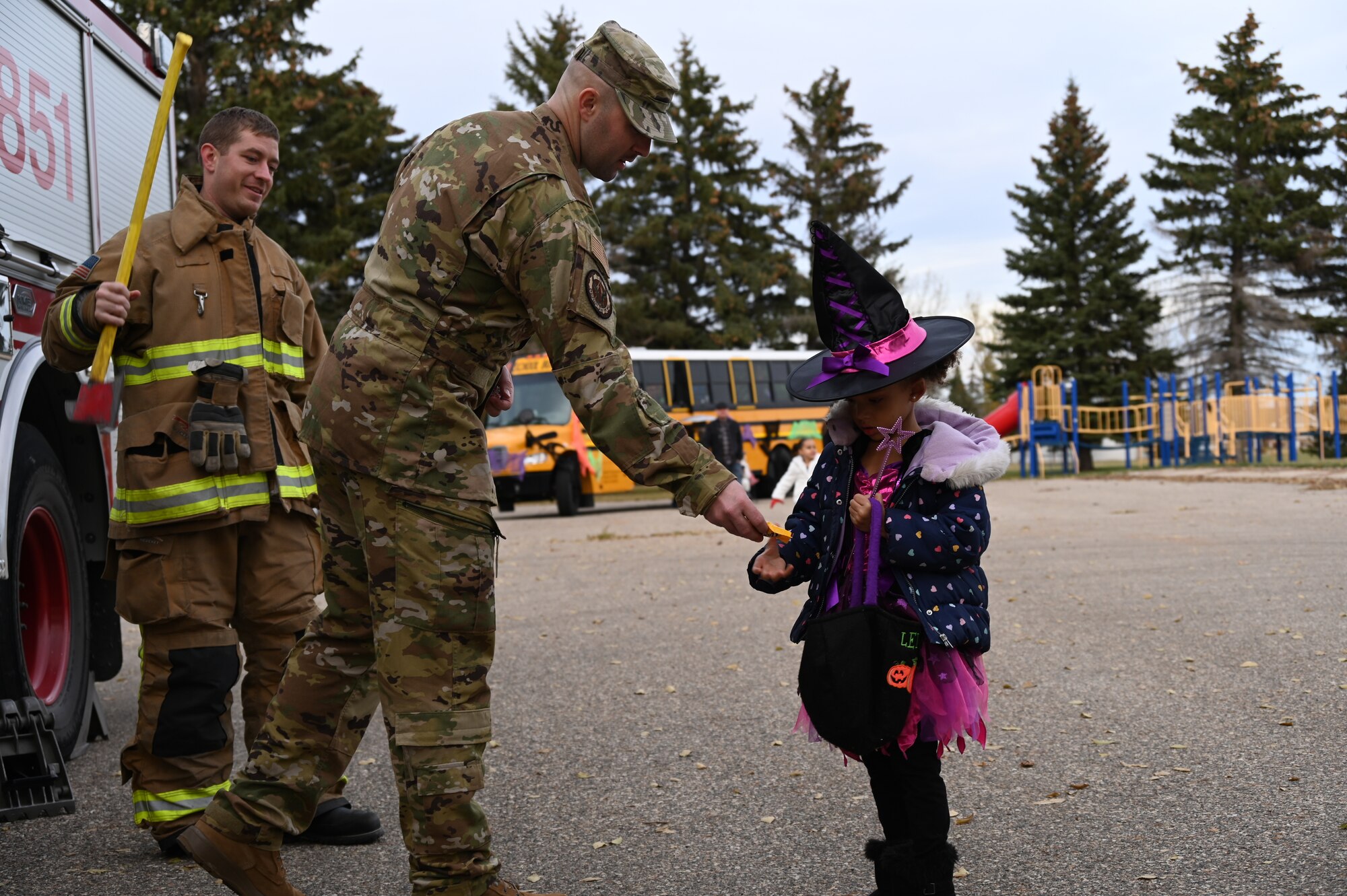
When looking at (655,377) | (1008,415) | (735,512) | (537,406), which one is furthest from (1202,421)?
(735,512)

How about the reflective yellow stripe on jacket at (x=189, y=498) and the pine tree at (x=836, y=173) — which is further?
the pine tree at (x=836, y=173)

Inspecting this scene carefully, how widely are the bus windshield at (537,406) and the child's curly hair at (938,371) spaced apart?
1881 centimetres

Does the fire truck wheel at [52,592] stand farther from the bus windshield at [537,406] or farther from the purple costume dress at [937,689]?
the bus windshield at [537,406]

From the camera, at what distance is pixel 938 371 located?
3.29 meters

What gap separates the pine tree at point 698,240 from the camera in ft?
133

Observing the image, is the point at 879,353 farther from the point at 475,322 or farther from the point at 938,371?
the point at 475,322

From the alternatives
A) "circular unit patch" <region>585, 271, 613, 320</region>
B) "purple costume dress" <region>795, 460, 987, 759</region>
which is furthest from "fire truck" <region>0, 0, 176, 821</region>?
"purple costume dress" <region>795, 460, 987, 759</region>

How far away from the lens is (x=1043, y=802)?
412 centimetres

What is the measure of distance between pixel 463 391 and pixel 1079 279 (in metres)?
45.9

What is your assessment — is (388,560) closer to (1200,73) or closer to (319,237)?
(319,237)

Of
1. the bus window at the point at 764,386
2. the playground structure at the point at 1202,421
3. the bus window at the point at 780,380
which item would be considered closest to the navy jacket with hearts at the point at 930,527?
the bus window at the point at 780,380

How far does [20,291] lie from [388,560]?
7.52 ft

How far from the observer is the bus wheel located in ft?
72.8

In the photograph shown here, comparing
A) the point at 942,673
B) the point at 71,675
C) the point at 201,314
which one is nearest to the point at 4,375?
the point at 201,314
